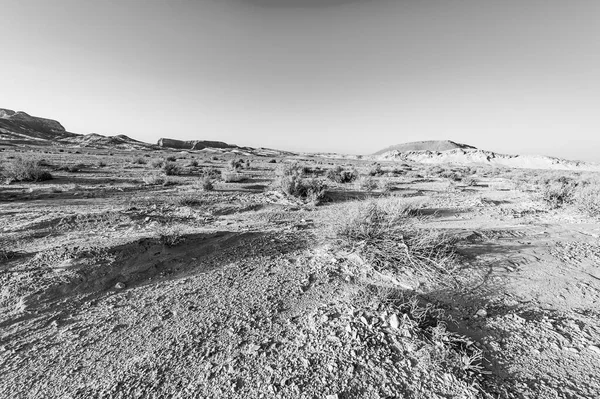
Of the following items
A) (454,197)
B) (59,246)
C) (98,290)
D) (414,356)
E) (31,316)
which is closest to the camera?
(414,356)

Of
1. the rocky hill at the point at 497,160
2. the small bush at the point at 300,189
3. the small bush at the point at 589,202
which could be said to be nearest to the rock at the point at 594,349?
the small bush at the point at 300,189

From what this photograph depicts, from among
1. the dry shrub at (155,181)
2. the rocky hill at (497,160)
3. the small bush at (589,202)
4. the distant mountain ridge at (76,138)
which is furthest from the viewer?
the distant mountain ridge at (76,138)

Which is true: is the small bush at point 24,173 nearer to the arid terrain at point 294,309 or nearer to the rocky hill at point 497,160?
the arid terrain at point 294,309

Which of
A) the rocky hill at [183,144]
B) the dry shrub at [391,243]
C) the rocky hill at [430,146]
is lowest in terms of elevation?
the dry shrub at [391,243]

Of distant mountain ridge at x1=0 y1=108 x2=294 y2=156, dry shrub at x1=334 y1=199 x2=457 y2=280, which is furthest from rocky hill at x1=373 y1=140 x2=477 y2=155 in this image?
dry shrub at x1=334 y1=199 x2=457 y2=280

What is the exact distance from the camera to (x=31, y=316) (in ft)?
9.61

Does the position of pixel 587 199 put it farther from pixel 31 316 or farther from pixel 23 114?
pixel 23 114

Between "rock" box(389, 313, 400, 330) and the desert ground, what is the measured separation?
0.01m

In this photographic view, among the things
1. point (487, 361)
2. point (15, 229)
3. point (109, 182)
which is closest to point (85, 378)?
point (487, 361)

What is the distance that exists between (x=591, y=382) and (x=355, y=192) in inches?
367

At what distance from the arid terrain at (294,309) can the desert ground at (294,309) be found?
0.02 m

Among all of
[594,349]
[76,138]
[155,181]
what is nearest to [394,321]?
[594,349]

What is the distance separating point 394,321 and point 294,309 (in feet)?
3.85

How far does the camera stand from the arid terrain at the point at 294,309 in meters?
2.18
